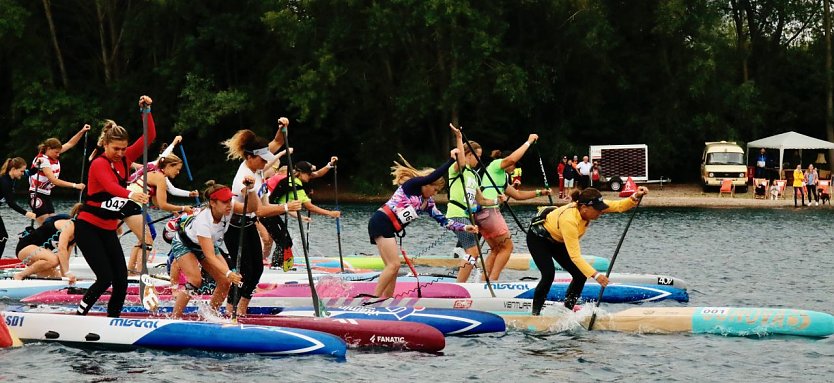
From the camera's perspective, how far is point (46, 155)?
18.8 m

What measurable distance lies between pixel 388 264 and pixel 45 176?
6352 mm

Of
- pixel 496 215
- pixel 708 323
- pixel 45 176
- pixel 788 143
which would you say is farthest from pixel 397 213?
pixel 788 143

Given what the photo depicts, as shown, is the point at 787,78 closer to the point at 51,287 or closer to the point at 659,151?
the point at 659,151

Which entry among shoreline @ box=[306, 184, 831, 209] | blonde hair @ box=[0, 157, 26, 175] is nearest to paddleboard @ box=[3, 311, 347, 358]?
blonde hair @ box=[0, 157, 26, 175]

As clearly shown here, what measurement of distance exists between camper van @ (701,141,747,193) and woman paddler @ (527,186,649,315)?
36940mm

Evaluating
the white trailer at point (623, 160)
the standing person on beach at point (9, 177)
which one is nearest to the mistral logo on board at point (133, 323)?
the standing person on beach at point (9, 177)

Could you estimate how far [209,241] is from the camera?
44.0 feet

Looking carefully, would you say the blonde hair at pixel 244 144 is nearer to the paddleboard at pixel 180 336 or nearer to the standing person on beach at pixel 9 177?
the paddleboard at pixel 180 336

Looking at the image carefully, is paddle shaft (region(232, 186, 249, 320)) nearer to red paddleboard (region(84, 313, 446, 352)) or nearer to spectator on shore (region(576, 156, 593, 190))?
red paddleboard (region(84, 313, 446, 352))

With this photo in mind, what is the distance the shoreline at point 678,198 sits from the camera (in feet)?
155

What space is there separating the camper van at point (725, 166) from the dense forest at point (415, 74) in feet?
12.3

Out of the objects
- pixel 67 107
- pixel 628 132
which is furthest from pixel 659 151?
pixel 67 107

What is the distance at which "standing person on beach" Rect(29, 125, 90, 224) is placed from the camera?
18688mm

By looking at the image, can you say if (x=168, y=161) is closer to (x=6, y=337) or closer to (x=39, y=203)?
(x=39, y=203)
